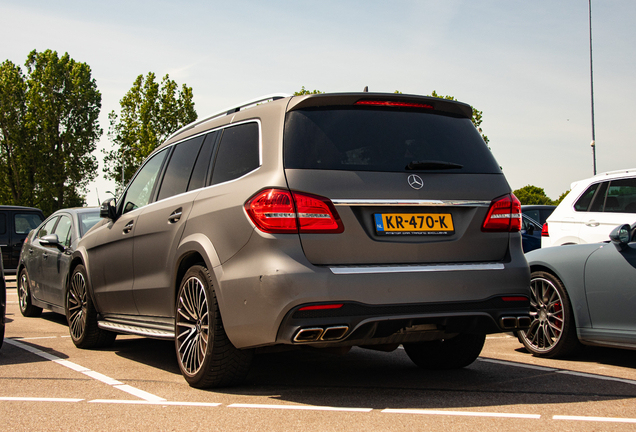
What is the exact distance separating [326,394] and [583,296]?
2769 mm

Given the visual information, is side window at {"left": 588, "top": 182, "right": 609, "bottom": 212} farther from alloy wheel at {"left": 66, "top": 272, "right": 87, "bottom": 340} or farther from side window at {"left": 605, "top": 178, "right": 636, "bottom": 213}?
alloy wheel at {"left": 66, "top": 272, "right": 87, "bottom": 340}

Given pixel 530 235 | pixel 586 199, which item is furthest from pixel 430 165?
pixel 530 235

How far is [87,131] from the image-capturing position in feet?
182

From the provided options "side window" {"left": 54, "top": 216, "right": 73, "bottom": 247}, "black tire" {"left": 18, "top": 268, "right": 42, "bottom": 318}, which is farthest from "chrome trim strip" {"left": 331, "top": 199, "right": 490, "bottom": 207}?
"black tire" {"left": 18, "top": 268, "right": 42, "bottom": 318}

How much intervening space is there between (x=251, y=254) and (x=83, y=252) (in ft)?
12.3

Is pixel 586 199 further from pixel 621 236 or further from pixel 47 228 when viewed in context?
pixel 47 228

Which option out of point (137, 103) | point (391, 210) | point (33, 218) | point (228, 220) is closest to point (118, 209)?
point (228, 220)

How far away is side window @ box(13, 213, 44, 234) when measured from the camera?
59.5ft

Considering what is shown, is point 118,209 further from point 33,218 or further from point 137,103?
point 137,103

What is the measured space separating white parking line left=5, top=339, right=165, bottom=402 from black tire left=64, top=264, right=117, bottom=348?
417mm

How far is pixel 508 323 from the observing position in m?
4.48

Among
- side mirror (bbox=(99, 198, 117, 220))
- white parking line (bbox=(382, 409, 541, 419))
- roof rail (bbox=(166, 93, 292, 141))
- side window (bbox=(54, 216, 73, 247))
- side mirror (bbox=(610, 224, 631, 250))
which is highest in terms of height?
roof rail (bbox=(166, 93, 292, 141))

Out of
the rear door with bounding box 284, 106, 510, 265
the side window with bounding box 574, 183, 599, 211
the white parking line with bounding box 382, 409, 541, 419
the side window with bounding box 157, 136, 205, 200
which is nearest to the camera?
the white parking line with bounding box 382, 409, 541, 419

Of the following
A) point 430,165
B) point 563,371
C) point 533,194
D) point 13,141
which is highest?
point 13,141
